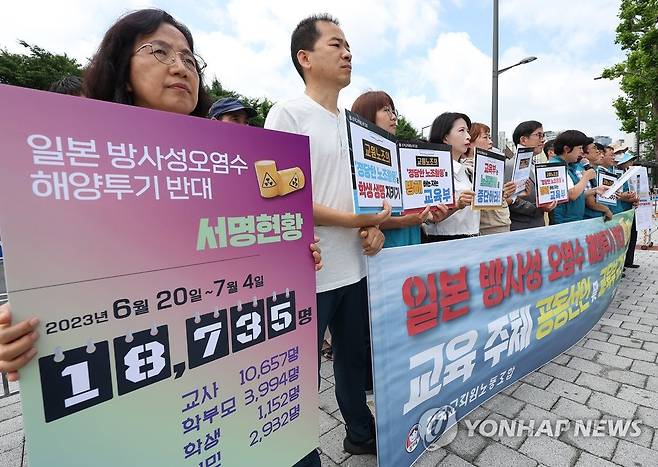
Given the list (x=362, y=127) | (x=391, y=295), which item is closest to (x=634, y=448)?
(x=391, y=295)

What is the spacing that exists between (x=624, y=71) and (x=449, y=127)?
69.0ft

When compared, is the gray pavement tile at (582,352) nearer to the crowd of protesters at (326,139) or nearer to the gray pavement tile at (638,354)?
the gray pavement tile at (638,354)

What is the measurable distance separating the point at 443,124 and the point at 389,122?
2.21 ft

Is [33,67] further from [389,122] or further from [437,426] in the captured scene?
[437,426]

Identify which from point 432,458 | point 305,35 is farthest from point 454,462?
point 305,35

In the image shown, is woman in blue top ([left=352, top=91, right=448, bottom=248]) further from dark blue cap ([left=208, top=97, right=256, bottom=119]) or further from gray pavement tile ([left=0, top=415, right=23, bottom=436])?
gray pavement tile ([left=0, top=415, right=23, bottom=436])

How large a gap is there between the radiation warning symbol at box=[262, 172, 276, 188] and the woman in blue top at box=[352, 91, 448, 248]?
103 centimetres

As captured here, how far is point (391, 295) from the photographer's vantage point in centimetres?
158

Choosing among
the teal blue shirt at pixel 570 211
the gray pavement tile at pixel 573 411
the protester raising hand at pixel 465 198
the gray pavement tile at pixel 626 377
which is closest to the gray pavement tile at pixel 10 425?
the protester raising hand at pixel 465 198

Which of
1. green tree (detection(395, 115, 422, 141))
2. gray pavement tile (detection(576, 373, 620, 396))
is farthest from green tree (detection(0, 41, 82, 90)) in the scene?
green tree (detection(395, 115, 422, 141))

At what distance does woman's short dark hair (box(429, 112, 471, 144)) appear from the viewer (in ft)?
9.05

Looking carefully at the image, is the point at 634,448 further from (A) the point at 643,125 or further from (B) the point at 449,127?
(A) the point at 643,125

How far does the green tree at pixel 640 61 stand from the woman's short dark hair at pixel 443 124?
20072 mm

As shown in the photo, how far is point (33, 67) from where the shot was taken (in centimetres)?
1592
